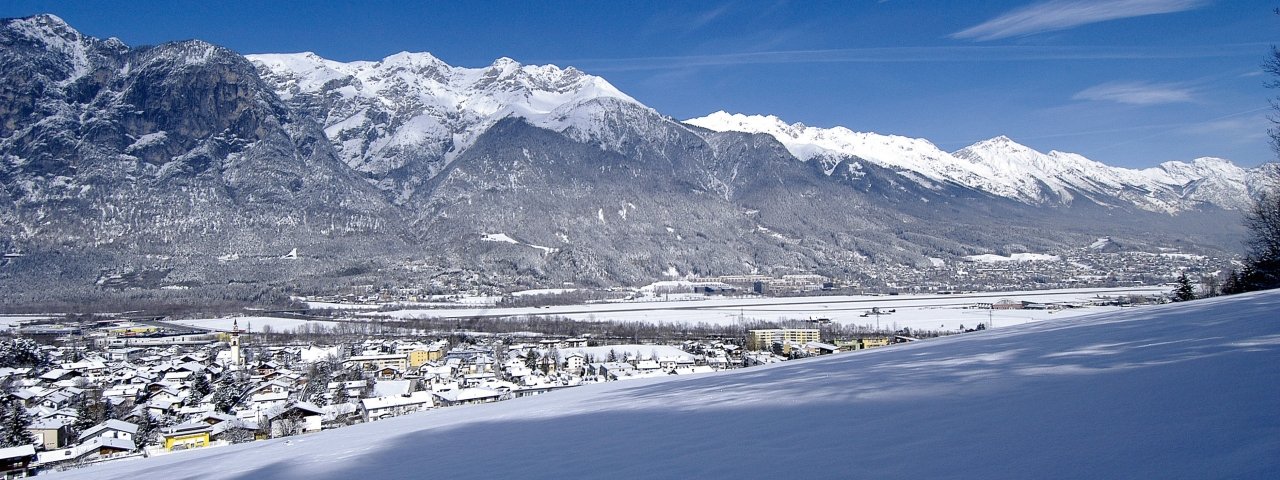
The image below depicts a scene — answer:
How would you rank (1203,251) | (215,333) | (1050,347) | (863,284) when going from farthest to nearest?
(1203,251) → (863,284) → (215,333) → (1050,347)

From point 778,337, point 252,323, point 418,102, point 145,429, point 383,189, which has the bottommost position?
point 778,337

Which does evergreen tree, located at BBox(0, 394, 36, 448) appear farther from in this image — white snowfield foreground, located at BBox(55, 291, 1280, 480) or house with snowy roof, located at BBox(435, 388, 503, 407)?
white snowfield foreground, located at BBox(55, 291, 1280, 480)

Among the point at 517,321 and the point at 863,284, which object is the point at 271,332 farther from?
the point at 863,284

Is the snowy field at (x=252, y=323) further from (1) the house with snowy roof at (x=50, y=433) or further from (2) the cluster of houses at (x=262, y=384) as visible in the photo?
(1) the house with snowy roof at (x=50, y=433)

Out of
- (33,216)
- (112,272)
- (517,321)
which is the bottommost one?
(517,321)

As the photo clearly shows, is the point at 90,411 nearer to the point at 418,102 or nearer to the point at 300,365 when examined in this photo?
the point at 300,365

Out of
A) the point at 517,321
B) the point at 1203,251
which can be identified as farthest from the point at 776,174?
the point at 517,321

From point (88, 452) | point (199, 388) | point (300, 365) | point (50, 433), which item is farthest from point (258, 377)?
point (88, 452)
